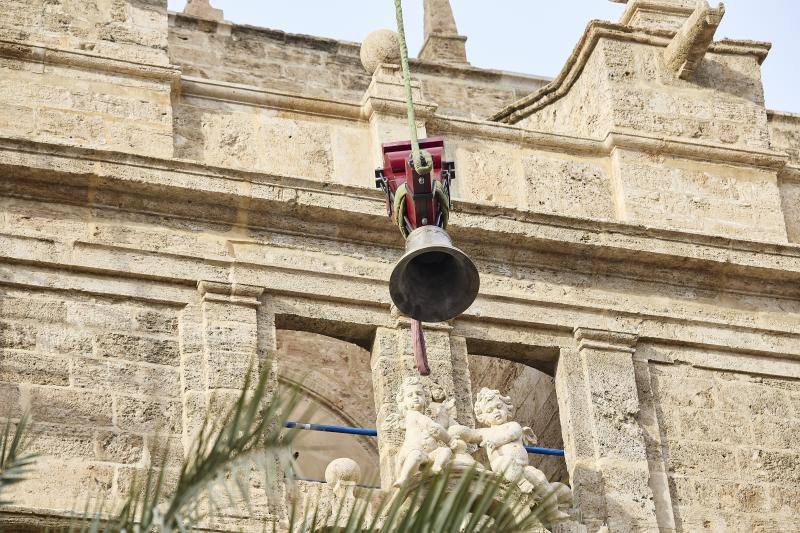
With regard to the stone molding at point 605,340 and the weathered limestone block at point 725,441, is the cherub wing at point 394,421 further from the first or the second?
the weathered limestone block at point 725,441

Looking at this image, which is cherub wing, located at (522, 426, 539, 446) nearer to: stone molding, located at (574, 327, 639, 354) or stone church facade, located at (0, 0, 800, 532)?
stone church facade, located at (0, 0, 800, 532)

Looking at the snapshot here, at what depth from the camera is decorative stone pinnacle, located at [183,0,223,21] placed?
18594 millimetres

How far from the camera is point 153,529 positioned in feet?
37.5

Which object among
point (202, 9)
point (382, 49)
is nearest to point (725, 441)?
point (382, 49)

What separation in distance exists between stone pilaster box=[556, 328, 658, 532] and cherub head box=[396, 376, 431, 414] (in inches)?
35.4

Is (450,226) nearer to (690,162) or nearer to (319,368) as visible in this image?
(690,162)

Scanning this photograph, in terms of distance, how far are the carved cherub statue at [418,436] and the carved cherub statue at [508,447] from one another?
27 cm

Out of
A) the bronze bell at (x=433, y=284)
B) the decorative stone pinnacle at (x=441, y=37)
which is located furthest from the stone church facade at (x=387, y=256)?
the decorative stone pinnacle at (x=441, y=37)

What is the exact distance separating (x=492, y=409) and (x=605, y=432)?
0.69 metres

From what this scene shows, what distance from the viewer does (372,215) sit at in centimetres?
1306

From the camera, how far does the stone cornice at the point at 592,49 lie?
14.6 meters

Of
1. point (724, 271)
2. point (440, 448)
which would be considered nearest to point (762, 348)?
point (724, 271)

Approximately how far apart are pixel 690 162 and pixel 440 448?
3105 mm

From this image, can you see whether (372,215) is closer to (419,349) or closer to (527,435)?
→ (527,435)
